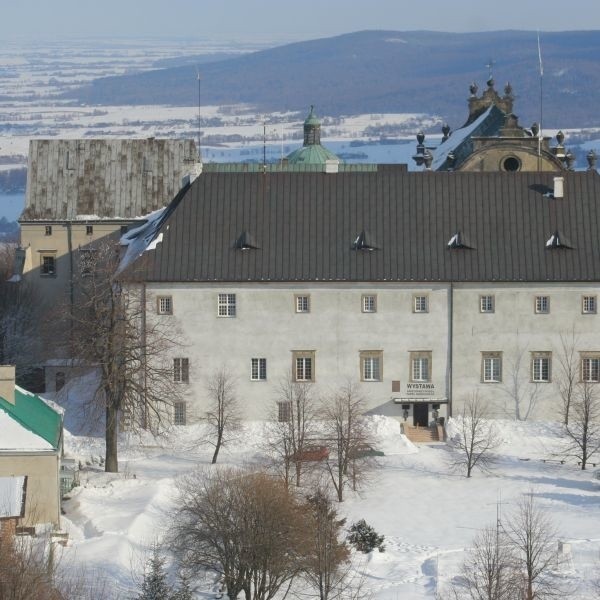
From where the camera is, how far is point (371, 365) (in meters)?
78.9

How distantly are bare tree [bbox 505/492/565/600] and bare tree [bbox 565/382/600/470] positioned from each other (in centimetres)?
673

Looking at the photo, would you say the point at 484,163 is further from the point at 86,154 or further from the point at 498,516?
the point at 498,516

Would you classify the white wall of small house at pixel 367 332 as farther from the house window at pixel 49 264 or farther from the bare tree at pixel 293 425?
the house window at pixel 49 264

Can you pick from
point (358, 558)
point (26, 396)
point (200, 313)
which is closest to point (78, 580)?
point (358, 558)

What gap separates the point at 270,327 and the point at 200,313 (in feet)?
8.91

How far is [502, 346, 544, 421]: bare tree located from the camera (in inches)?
3105

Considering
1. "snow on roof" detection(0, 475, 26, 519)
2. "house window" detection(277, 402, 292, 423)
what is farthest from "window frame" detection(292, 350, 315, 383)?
"snow on roof" detection(0, 475, 26, 519)

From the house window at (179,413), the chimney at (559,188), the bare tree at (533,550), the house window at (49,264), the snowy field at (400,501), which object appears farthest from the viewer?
the house window at (49,264)

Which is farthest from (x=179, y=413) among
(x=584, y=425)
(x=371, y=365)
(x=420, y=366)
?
(x=584, y=425)

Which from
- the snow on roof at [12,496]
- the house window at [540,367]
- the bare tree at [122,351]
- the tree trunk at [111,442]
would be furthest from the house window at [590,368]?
the snow on roof at [12,496]

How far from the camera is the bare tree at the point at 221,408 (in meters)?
74.9

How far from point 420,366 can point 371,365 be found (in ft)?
6.18

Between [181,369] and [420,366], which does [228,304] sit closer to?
[181,369]

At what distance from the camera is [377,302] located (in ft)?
257
